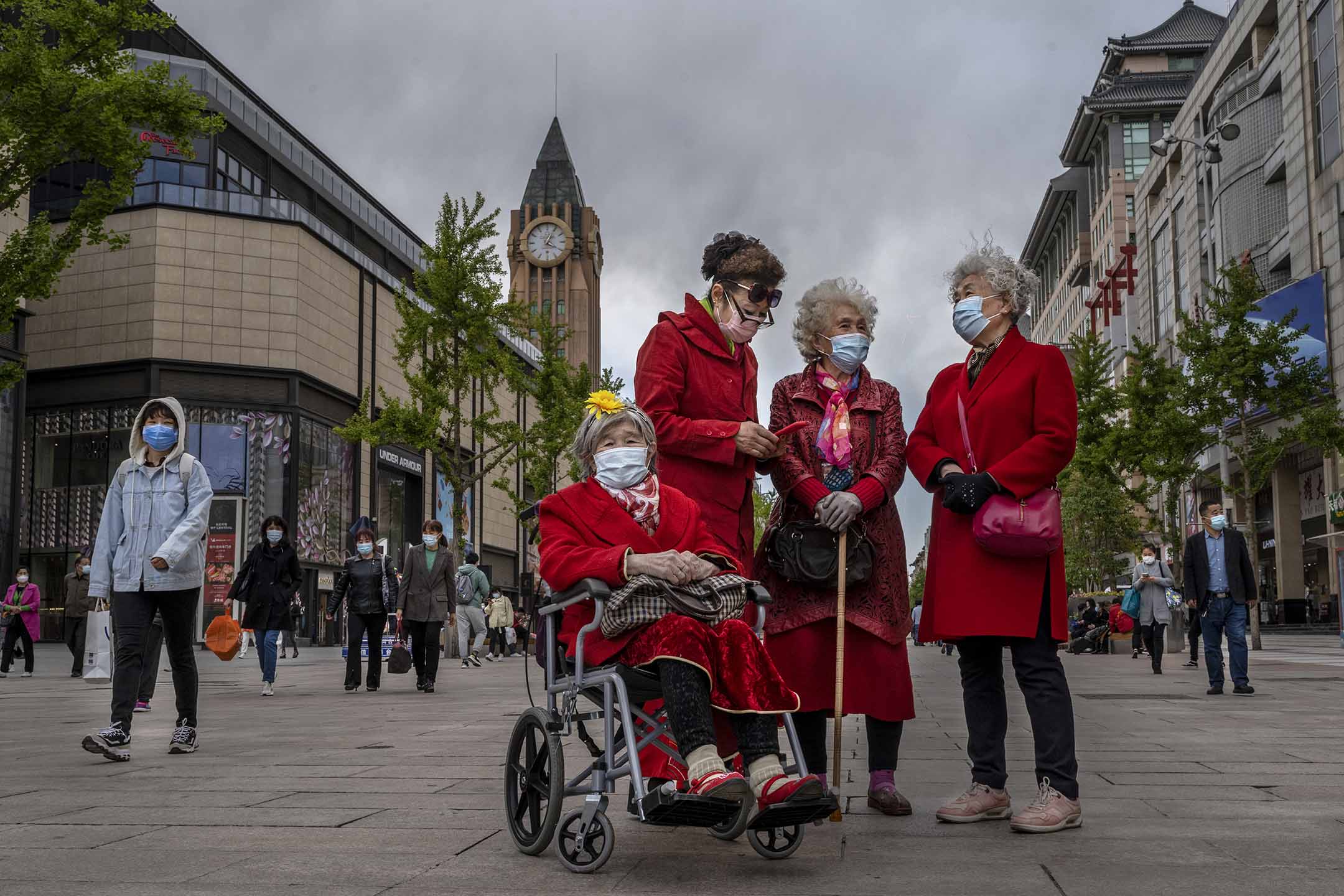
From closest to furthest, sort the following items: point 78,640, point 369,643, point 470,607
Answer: point 369,643
point 78,640
point 470,607

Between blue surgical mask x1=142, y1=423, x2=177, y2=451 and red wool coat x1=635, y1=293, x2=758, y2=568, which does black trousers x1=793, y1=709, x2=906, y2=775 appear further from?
blue surgical mask x1=142, y1=423, x2=177, y2=451

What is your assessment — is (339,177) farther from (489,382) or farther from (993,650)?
(993,650)

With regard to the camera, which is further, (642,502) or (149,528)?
(149,528)

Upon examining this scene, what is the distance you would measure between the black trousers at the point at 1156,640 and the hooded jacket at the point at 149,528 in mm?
14371

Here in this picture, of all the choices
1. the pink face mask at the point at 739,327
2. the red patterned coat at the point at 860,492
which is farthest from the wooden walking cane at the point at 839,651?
the pink face mask at the point at 739,327

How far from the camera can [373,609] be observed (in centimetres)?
1443

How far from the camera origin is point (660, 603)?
4168 mm

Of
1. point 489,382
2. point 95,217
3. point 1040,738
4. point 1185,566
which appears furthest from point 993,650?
point 489,382

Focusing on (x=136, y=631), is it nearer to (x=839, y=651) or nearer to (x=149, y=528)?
(x=149, y=528)

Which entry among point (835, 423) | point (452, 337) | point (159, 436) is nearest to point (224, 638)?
point (159, 436)

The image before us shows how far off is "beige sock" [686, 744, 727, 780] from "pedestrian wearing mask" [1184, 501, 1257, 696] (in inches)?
434

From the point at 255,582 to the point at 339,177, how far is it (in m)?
37.4

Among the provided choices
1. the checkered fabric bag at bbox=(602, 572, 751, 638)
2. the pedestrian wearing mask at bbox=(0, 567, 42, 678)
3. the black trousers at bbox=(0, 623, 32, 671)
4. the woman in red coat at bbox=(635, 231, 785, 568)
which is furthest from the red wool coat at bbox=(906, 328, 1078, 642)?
the black trousers at bbox=(0, 623, 32, 671)

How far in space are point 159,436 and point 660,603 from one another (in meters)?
4.58
